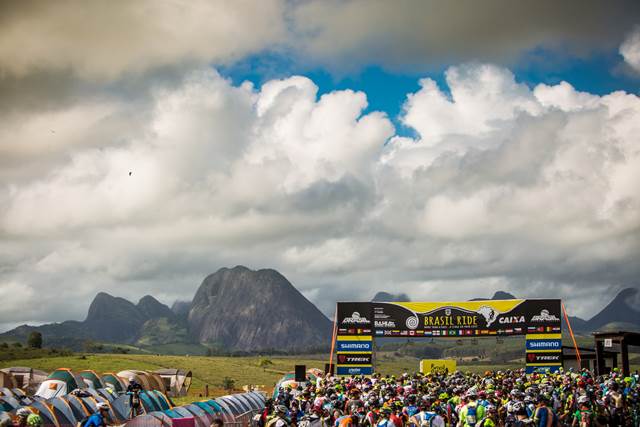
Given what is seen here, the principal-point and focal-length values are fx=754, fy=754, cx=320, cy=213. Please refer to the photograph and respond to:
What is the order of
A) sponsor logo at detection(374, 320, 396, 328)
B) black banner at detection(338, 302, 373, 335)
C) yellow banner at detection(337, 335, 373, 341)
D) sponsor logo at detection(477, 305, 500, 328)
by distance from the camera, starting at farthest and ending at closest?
sponsor logo at detection(477, 305, 500, 328) → sponsor logo at detection(374, 320, 396, 328) → black banner at detection(338, 302, 373, 335) → yellow banner at detection(337, 335, 373, 341)

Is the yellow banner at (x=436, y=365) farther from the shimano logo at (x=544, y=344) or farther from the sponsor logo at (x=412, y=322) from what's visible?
the shimano logo at (x=544, y=344)

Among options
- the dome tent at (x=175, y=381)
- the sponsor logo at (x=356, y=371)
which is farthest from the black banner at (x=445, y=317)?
the dome tent at (x=175, y=381)

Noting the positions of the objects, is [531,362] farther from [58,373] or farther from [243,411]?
[58,373]

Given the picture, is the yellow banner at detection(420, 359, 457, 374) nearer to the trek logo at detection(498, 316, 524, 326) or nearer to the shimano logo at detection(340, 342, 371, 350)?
the shimano logo at detection(340, 342, 371, 350)

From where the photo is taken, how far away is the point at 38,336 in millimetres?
194750

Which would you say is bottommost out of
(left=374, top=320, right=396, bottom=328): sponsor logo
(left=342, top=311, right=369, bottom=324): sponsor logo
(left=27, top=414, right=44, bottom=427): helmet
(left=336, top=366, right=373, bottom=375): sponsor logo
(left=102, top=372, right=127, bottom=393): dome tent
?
(left=102, top=372, right=127, bottom=393): dome tent

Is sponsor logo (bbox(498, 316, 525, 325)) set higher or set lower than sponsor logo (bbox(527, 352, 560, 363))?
higher

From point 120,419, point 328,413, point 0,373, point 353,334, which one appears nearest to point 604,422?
point 328,413

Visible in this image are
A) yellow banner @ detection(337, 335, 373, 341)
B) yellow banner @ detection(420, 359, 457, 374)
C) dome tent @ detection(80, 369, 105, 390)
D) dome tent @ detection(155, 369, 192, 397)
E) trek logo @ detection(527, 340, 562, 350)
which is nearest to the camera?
dome tent @ detection(80, 369, 105, 390)

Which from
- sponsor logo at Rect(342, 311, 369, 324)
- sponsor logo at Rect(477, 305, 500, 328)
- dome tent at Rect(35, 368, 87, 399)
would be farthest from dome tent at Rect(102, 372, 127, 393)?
sponsor logo at Rect(477, 305, 500, 328)

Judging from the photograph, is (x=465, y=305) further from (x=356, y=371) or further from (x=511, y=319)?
(x=356, y=371)

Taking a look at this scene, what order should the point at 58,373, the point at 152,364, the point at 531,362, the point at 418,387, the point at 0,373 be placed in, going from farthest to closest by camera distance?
1. the point at 152,364
2. the point at 0,373
3. the point at 531,362
4. the point at 58,373
5. the point at 418,387

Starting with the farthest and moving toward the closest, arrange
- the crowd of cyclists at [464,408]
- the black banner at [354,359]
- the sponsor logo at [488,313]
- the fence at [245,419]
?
the sponsor logo at [488,313] < the black banner at [354,359] < the fence at [245,419] < the crowd of cyclists at [464,408]

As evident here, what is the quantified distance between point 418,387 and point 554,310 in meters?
25.9
